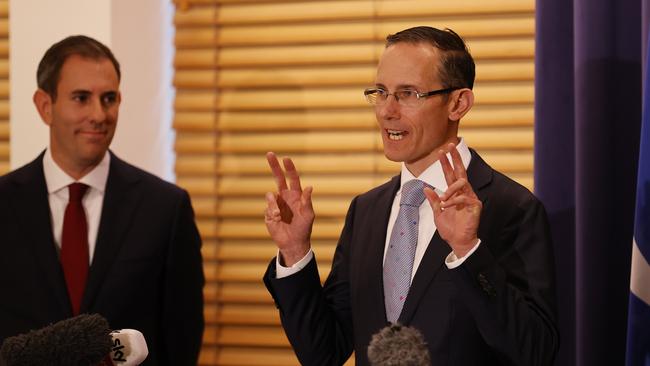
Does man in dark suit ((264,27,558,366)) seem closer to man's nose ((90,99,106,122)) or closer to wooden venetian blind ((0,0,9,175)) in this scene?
man's nose ((90,99,106,122))

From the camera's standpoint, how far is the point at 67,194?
3240 mm

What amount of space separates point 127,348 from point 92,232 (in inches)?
59.1

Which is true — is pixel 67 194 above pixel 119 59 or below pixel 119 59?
below

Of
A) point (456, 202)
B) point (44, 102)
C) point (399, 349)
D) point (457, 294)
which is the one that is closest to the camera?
point (399, 349)

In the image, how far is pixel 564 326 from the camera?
3.08m

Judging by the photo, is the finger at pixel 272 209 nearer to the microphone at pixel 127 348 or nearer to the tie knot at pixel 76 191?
the microphone at pixel 127 348

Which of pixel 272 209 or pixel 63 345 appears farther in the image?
pixel 272 209

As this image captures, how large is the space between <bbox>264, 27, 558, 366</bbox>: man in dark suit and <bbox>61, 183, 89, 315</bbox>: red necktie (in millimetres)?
919

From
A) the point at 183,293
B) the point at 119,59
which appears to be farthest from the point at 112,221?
the point at 119,59

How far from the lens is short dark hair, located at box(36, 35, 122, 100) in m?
3.33

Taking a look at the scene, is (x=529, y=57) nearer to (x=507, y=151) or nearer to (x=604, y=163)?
(x=507, y=151)

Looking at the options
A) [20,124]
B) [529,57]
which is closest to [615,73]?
[529,57]

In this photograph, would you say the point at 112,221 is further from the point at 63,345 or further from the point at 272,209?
the point at 63,345

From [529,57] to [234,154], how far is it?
122cm
